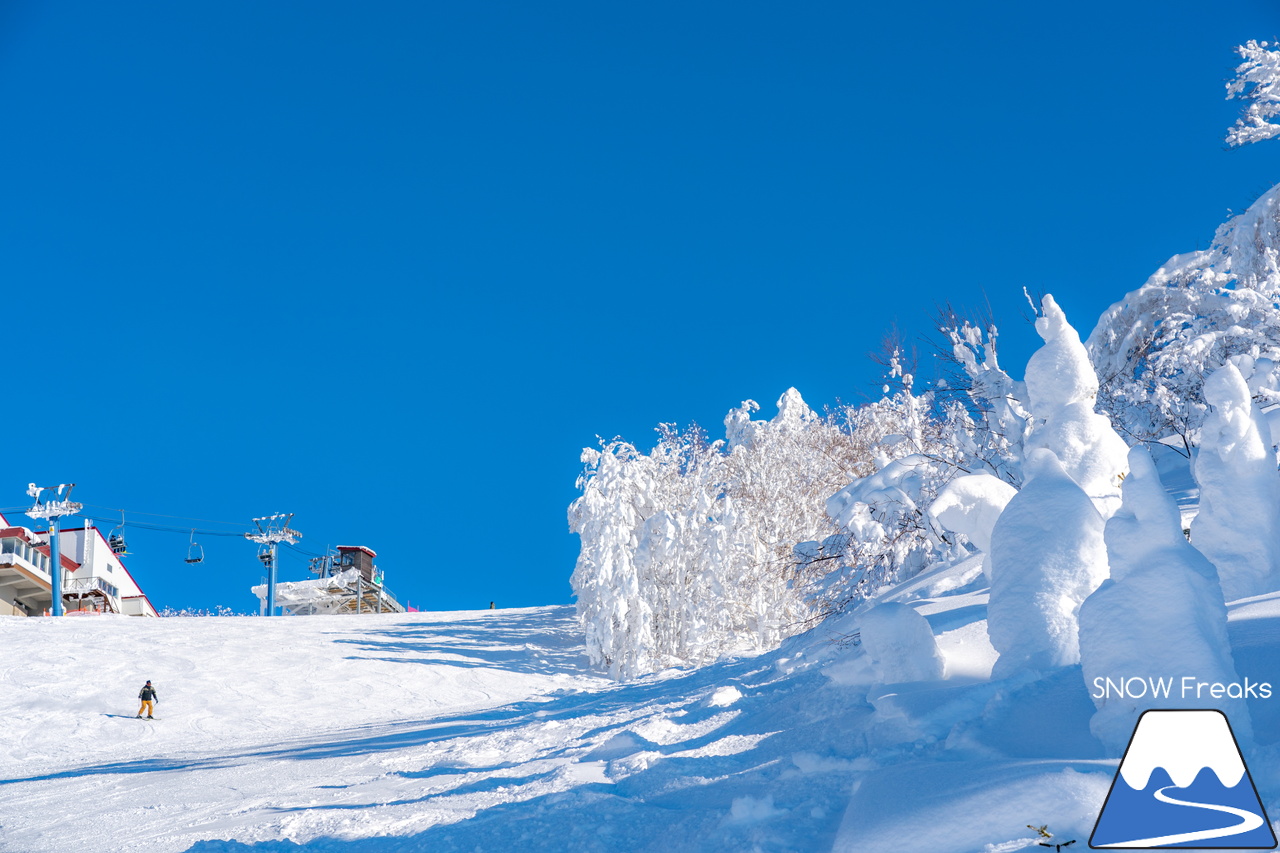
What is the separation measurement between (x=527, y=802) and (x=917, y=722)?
3.36 m

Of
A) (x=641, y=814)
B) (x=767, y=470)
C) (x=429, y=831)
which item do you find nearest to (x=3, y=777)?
(x=429, y=831)

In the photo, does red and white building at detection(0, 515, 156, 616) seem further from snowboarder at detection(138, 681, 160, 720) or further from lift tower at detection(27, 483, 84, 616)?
snowboarder at detection(138, 681, 160, 720)

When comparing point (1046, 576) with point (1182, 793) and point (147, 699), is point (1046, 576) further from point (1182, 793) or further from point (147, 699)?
point (147, 699)

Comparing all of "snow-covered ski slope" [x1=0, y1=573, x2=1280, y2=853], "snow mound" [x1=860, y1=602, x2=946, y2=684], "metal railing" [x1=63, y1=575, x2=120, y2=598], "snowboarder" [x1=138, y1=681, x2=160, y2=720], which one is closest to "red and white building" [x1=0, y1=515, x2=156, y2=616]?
"metal railing" [x1=63, y1=575, x2=120, y2=598]

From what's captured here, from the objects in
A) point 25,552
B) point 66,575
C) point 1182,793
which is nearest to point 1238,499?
point 1182,793

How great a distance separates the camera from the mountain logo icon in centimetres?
366

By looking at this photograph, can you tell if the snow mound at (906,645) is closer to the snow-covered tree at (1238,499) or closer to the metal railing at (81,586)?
the snow-covered tree at (1238,499)

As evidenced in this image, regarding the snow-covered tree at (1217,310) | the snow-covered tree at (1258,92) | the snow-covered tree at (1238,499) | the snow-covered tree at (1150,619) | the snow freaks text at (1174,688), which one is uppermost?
the snow-covered tree at (1258,92)

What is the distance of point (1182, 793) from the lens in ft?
12.3

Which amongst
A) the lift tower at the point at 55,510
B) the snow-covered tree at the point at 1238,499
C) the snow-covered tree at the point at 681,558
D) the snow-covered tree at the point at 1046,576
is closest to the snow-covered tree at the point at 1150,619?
the snow-covered tree at the point at 1046,576

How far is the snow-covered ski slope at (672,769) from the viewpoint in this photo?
4863mm

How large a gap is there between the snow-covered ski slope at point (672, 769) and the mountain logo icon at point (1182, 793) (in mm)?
288

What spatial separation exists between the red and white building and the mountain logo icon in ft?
154

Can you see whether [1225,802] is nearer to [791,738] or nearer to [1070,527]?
[1070,527]
